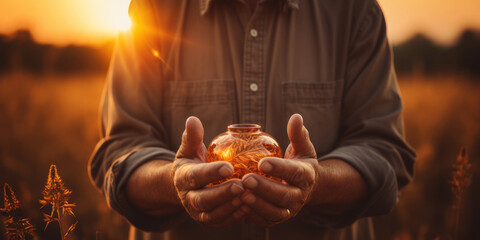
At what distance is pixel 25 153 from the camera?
4.26 metres

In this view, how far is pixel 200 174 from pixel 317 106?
1186 mm

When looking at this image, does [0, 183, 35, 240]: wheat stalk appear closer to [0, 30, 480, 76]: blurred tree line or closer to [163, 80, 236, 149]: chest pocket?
[163, 80, 236, 149]: chest pocket

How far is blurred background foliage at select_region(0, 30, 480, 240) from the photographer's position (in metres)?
4.24

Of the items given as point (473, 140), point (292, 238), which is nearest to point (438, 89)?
point (473, 140)

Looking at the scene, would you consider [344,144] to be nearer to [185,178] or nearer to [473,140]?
[185,178]

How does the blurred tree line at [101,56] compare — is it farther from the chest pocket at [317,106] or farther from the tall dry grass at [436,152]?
the chest pocket at [317,106]

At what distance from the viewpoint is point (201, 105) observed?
7.95 feet

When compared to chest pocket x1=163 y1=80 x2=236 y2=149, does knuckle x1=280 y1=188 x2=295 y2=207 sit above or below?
below

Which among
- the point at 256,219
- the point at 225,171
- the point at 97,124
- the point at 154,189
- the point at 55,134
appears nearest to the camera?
the point at 225,171

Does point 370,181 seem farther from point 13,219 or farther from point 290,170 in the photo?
point 13,219

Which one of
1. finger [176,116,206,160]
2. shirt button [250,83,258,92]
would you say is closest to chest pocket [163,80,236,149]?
shirt button [250,83,258,92]

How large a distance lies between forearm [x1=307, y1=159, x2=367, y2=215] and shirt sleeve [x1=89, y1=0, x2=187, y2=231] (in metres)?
0.87

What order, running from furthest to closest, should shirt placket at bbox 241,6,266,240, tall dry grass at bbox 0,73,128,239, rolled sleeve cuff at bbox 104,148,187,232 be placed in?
1. tall dry grass at bbox 0,73,128,239
2. shirt placket at bbox 241,6,266,240
3. rolled sleeve cuff at bbox 104,148,187,232

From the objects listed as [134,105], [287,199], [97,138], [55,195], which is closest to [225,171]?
[287,199]
